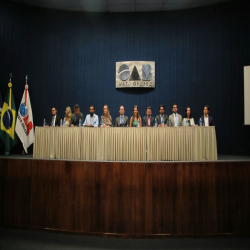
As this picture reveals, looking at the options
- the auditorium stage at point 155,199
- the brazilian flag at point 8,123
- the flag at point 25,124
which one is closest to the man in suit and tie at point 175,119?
the auditorium stage at point 155,199

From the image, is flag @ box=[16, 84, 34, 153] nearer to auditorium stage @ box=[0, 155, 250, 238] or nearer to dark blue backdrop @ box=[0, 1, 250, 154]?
dark blue backdrop @ box=[0, 1, 250, 154]

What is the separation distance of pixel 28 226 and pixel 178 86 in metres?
4.43

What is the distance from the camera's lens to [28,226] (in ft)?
9.20

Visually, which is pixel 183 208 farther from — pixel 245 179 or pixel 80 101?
pixel 80 101

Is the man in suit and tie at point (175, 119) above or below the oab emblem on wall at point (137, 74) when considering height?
below

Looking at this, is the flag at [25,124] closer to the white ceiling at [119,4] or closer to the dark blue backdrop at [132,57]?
the dark blue backdrop at [132,57]

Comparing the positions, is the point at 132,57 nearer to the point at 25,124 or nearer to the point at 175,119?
the point at 175,119

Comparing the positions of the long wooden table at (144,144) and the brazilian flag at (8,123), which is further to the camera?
the brazilian flag at (8,123)

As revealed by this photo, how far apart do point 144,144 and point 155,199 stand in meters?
0.72

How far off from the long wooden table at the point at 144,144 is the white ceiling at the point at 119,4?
12.3 ft

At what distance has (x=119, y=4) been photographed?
5.12 meters

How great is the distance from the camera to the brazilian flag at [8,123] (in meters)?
4.61

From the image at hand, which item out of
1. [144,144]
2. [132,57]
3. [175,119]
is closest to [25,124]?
[132,57]

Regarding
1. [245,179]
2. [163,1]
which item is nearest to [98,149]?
[245,179]
